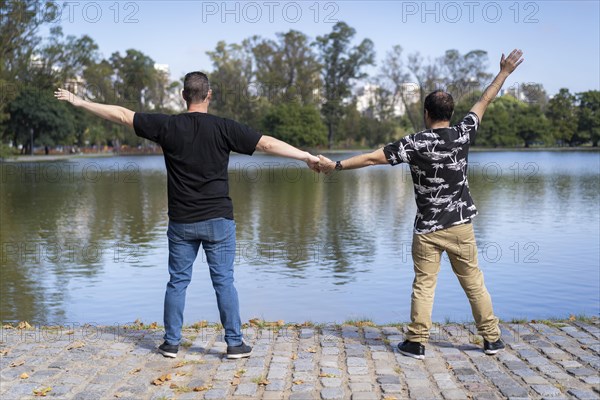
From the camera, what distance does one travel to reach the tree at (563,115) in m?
83.2

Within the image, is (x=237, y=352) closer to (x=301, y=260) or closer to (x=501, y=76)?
(x=501, y=76)

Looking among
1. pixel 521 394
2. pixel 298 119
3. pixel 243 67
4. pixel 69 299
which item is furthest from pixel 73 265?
pixel 243 67

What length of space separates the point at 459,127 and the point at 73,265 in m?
7.52

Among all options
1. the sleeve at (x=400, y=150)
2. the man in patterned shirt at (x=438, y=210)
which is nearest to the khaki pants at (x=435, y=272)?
the man in patterned shirt at (x=438, y=210)

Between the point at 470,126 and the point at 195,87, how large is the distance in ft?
6.76

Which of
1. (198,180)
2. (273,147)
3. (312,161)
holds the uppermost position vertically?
(273,147)

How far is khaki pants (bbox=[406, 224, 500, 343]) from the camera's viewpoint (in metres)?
5.13

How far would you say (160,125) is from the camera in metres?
5.06

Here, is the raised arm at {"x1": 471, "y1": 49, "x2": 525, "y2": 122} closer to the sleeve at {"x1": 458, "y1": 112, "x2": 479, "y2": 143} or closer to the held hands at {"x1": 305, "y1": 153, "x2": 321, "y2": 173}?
the sleeve at {"x1": 458, "y1": 112, "x2": 479, "y2": 143}

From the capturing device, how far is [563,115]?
8412 cm

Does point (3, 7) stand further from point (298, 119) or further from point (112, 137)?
point (112, 137)

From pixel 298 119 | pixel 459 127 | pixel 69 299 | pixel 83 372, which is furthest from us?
pixel 298 119

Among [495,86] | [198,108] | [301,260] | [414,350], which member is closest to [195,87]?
[198,108]

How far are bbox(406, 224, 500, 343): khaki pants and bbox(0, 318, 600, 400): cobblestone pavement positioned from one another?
8.3 inches
